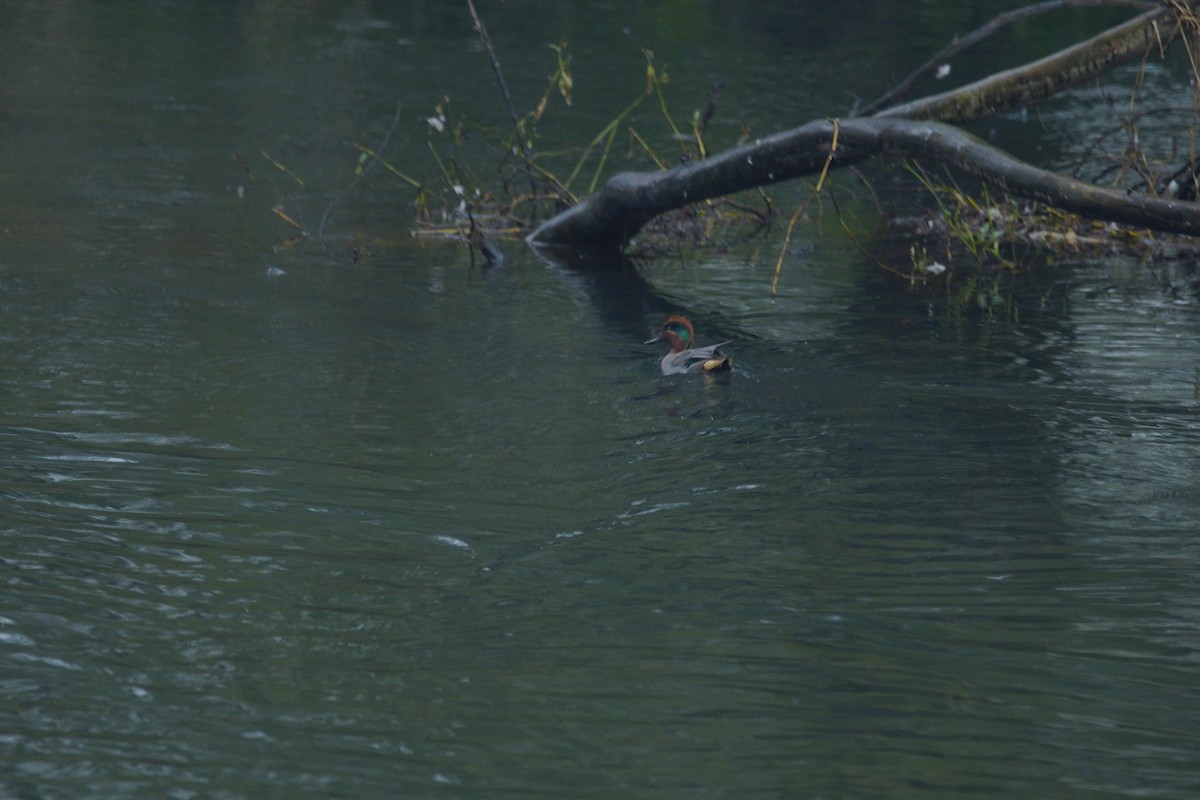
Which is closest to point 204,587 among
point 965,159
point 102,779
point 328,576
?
point 328,576

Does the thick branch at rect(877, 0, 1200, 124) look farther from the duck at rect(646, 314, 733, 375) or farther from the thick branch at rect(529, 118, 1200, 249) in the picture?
the duck at rect(646, 314, 733, 375)

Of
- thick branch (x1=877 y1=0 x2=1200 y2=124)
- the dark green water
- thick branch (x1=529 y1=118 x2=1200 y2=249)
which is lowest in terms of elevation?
the dark green water

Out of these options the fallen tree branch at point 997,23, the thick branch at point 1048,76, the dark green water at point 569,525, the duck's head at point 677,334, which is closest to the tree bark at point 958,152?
the thick branch at point 1048,76

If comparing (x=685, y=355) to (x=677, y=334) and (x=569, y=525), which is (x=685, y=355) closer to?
(x=677, y=334)

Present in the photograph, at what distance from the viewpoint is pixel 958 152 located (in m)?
10.3

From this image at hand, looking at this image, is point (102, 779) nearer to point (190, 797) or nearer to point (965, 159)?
point (190, 797)

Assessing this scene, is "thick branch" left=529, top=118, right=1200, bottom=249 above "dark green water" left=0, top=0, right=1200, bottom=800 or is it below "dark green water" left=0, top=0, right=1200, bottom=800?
above

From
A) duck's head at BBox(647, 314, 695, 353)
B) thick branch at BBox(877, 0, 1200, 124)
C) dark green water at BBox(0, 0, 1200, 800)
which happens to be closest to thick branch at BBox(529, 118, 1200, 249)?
thick branch at BBox(877, 0, 1200, 124)

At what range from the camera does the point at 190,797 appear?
447 centimetres

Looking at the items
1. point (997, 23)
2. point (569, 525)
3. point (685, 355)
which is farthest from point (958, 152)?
point (569, 525)

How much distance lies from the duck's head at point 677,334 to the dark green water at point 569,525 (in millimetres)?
197

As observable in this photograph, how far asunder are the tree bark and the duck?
6.80ft

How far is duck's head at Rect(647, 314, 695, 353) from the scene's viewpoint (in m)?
9.79

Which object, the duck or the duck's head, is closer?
the duck
